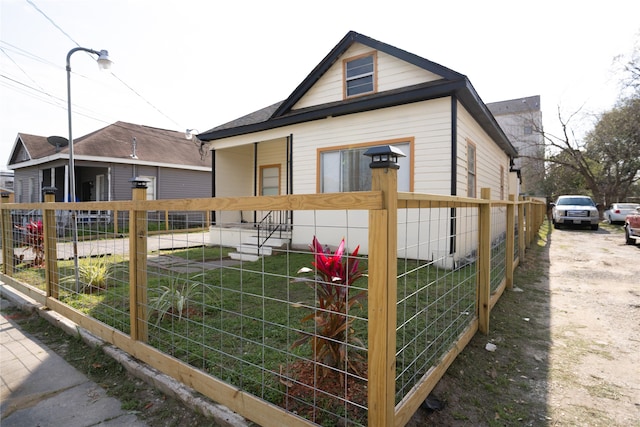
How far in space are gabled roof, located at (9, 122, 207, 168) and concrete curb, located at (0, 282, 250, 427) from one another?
35.6 feet

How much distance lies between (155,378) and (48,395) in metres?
0.73

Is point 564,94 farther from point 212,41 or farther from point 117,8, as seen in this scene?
point 117,8

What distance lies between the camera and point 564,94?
22.3 m

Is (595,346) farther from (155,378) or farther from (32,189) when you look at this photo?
(32,189)

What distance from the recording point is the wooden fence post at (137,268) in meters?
2.46

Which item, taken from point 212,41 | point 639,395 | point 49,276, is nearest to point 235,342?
point 49,276

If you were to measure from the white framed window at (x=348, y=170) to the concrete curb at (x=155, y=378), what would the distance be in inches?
209

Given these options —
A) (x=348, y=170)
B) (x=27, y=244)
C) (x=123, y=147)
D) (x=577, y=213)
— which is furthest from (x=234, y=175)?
(x=577, y=213)

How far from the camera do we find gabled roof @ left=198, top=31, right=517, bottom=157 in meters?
6.06

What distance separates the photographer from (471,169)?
7727 mm

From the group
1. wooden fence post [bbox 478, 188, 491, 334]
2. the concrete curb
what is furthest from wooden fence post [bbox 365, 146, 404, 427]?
wooden fence post [bbox 478, 188, 491, 334]

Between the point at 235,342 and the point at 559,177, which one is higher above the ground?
the point at 559,177

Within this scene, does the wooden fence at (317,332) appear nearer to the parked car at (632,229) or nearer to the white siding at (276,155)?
the white siding at (276,155)

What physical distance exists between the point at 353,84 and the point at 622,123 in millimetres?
20939
